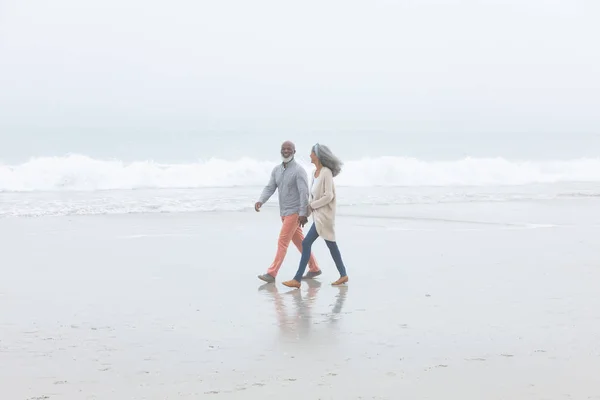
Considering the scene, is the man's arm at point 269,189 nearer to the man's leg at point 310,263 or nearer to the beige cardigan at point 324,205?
the man's leg at point 310,263

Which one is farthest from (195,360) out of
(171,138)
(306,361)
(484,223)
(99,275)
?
(171,138)

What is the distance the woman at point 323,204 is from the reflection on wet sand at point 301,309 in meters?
0.25

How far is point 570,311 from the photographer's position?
7945mm

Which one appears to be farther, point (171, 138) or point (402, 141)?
point (402, 141)

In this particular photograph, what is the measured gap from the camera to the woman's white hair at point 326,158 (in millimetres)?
9523

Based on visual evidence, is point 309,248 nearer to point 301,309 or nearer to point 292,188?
point 292,188

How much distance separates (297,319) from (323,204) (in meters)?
2.19

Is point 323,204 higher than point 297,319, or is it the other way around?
point 323,204

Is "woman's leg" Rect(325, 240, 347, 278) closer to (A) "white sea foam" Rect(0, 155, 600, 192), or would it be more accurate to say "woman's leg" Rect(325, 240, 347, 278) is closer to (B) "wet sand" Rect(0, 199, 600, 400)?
(B) "wet sand" Rect(0, 199, 600, 400)

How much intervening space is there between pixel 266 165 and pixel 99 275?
3099 cm

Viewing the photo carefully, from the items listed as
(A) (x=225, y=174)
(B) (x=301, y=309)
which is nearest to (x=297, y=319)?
(B) (x=301, y=309)

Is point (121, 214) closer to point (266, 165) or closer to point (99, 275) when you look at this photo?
point (99, 275)

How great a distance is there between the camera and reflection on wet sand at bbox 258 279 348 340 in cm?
725

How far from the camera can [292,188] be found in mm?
10031
